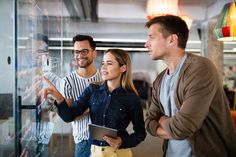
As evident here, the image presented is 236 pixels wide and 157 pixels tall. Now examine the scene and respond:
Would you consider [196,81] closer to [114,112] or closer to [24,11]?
[114,112]

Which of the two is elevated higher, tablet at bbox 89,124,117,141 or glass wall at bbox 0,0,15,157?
glass wall at bbox 0,0,15,157

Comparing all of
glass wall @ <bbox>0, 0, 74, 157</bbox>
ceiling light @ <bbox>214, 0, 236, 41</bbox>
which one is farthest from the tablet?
ceiling light @ <bbox>214, 0, 236, 41</bbox>

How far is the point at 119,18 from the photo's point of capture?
642 cm

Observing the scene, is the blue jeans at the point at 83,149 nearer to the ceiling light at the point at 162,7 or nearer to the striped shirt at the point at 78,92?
the striped shirt at the point at 78,92

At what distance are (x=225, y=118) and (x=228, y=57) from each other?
20.2ft

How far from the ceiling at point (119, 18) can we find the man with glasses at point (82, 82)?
217 cm

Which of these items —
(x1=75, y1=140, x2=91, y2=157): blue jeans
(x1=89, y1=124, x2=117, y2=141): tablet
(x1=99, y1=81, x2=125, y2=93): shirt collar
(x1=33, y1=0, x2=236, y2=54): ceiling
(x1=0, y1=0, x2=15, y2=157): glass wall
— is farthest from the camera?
(x1=33, y1=0, x2=236, y2=54): ceiling

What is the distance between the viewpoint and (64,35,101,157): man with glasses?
237 cm

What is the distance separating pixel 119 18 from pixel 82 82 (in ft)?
13.8

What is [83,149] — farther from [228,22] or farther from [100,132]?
[228,22]

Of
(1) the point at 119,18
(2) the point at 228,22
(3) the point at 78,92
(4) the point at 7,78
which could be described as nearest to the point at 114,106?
(3) the point at 78,92

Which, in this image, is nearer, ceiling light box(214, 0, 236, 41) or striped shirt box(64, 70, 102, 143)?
striped shirt box(64, 70, 102, 143)

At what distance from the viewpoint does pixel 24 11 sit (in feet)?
5.82

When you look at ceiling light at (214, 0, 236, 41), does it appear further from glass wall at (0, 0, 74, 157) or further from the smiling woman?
glass wall at (0, 0, 74, 157)
